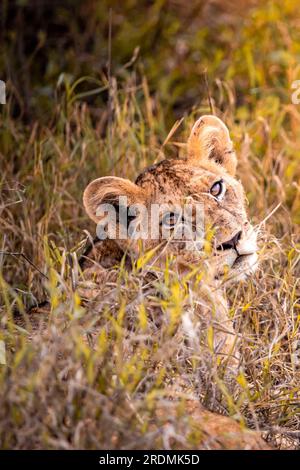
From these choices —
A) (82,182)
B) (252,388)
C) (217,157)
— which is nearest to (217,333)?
(252,388)

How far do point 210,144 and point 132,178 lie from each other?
1060 mm

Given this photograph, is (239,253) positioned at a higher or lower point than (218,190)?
lower

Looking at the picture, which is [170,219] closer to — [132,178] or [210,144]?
[210,144]

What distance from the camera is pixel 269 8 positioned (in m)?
7.80

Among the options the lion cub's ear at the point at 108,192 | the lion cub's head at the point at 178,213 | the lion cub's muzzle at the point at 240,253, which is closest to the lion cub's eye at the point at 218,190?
the lion cub's head at the point at 178,213

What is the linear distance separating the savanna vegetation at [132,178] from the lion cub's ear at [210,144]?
300mm

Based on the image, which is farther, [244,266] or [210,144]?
[210,144]

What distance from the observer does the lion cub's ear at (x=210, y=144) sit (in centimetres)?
449

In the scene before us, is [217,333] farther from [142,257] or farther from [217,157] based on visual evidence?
[217,157]

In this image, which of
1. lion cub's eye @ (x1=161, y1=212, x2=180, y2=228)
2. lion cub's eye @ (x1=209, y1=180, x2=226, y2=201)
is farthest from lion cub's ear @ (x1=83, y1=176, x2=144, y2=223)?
lion cub's eye @ (x1=209, y1=180, x2=226, y2=201)

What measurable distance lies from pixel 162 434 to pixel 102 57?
17.7 ft

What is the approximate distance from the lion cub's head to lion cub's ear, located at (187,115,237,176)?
0.60ft

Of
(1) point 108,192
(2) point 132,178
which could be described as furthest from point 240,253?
(2) point 132,178

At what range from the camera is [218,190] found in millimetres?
4227
